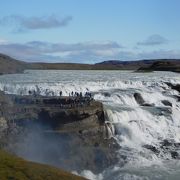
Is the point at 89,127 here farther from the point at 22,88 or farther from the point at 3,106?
the point at 22,88

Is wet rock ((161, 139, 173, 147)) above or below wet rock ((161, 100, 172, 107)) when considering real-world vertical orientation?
below

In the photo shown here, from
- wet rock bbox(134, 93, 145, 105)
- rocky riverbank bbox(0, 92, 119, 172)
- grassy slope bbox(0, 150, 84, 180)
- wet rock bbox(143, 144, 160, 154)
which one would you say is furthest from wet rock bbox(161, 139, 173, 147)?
grassy slope bbox(0, 150, 84, 180)

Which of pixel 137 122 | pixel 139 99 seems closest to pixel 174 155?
pixel 137 122

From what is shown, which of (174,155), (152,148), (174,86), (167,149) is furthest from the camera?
(174,86)

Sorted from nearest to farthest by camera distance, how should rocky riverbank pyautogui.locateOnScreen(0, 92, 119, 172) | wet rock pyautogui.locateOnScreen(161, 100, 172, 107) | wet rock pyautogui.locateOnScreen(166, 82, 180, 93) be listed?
rocky riverbank pyautogui.locateOnScreen(0, 92, 119, 172)
wet rock pyautogui.locateOnScreen(161, 100, 172, 107)
wet rock pyautogui.locateOnScreen(166, 82, 180, 93)

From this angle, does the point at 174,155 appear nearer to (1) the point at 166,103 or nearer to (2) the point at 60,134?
(2) the point at 60,134

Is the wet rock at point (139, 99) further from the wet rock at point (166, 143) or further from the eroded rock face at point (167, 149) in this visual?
the eroded rock face at point (167, 149)

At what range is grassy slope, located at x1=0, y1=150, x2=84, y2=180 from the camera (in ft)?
56.7

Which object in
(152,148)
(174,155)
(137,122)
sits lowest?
(174,155)

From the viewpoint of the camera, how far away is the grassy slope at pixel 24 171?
17297 mm

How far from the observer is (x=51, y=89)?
50625mm

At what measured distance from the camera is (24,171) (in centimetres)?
1773

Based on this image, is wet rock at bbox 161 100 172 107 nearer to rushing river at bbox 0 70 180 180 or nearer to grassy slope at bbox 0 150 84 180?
rushing river at bbox 0 70 180 180

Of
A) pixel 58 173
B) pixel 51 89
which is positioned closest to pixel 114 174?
pixel 58 173
